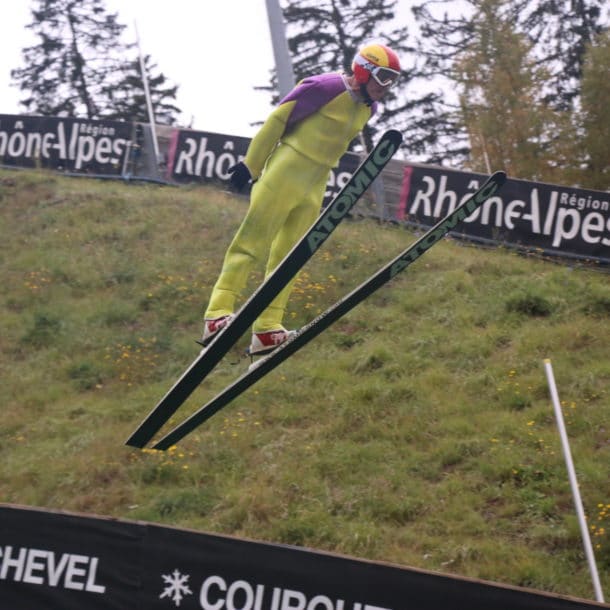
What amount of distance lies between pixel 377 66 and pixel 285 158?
30.3 inches

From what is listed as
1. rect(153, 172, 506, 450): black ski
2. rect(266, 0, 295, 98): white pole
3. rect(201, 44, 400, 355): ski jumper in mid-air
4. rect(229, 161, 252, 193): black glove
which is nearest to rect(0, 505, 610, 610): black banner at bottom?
rect(153, 172, 506, 450): black ski

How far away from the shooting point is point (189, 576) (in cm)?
625

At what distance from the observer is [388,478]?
9.09 meters

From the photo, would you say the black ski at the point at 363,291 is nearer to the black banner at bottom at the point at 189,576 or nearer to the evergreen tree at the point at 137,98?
the black banner at bottom at the point at 189,576

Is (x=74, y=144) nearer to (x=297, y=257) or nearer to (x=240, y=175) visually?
(x=240, y=175)

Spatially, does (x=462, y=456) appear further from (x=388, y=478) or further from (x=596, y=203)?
(x=596, y=203)

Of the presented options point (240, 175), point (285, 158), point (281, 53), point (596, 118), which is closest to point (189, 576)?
point (240, 175)

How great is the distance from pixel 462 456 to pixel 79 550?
415 cm

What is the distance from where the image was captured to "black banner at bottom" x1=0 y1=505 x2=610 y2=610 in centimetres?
587

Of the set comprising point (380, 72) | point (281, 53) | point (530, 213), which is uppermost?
point (530, 213)

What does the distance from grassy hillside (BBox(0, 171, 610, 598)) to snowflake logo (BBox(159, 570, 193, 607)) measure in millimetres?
1406

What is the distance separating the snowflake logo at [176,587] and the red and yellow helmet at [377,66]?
326cm

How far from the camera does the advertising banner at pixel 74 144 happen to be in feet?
59.9

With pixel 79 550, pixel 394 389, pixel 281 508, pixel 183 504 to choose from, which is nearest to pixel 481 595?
pixel 79 550
